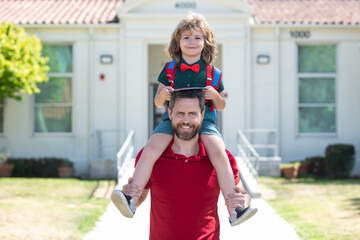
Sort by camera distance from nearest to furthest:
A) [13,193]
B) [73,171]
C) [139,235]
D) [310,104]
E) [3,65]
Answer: [139,235] < [13,193] < [3,65] < [73,171] < [310,104]

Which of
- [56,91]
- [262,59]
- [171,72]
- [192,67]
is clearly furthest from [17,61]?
[192,67]

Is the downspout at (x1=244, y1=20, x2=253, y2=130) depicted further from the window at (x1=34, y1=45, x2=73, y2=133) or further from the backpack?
the backpack

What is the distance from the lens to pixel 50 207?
26.3 feet

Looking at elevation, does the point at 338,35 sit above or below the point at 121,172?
above

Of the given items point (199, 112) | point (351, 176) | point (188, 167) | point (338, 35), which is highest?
point (338, 35)

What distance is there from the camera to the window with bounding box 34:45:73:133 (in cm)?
1338

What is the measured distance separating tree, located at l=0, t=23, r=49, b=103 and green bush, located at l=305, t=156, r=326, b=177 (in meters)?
7.04

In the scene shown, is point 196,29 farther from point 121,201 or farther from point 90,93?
point 90,93

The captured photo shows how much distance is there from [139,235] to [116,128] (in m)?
6.91

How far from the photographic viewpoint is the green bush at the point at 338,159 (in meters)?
12.1

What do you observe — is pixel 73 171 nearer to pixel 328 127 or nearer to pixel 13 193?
pixel 13 193

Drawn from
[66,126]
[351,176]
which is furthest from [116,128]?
[351,176]

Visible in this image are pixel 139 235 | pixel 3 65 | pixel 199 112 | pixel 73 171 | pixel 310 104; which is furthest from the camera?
pixel 310 104

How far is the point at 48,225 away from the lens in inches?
265
